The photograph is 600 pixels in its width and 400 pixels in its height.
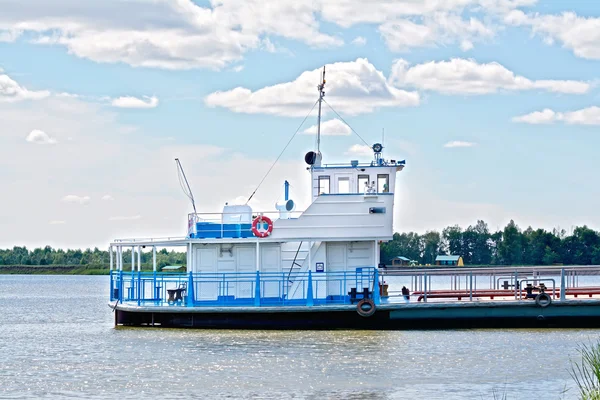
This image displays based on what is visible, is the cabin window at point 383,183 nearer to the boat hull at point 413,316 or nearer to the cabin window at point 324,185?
the cabin window at point 324,185

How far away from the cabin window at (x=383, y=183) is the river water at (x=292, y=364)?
4.38 meters

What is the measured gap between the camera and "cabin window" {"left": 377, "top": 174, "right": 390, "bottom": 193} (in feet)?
113

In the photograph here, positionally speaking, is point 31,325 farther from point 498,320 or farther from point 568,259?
point 568,259

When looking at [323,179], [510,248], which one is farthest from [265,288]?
[510,248]

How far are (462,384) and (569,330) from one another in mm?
10237

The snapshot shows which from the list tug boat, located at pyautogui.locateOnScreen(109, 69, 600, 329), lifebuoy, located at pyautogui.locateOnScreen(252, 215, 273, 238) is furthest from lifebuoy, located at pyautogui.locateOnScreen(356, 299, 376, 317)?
lifebuoy, located at pyautogui.locateOnScreen(252, 215, 273, 238)

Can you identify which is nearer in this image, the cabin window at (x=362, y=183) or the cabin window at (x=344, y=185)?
the cabin window at (x=362, y=183)

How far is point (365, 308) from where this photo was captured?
32.3 meters

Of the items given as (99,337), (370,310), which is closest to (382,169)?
(370,310)

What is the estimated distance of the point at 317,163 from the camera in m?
35.0

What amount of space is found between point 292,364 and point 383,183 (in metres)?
9.08

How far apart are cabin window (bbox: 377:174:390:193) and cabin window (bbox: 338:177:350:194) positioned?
3.08 feet

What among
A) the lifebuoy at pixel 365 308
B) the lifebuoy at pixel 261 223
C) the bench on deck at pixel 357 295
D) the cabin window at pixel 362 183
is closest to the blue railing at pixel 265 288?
the bench on deck at pixel 357 295

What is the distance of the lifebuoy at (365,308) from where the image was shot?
106 ft
